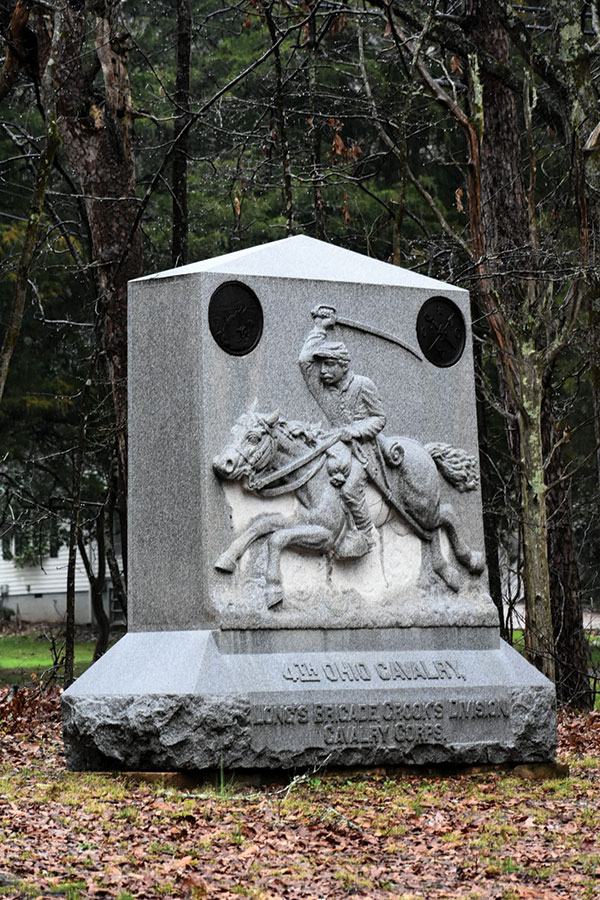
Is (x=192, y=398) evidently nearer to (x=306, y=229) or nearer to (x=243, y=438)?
(x=243, y=438)

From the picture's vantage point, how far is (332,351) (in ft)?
26.2

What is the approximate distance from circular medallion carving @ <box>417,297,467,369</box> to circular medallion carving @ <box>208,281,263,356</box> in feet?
3.88

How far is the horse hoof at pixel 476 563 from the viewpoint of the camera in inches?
331

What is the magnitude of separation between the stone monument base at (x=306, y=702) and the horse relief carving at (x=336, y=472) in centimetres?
43

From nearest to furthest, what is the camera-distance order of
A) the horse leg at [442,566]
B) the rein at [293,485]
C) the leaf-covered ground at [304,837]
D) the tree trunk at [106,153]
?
the leaf-covered ground at [304,837]
the rein at [293,485]
the horse leg at [442,566]
the tree trunk at [106,153]

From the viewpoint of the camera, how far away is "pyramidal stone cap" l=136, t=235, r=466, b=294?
7.94 m

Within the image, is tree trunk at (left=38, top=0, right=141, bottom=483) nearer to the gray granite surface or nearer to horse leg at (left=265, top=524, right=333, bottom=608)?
the gray granite surface

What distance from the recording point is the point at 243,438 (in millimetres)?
7598

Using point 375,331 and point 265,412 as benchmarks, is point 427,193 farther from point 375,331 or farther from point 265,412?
point 265,412

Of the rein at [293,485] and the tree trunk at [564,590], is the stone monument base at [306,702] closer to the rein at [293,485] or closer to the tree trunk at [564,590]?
the rein at [293,485]

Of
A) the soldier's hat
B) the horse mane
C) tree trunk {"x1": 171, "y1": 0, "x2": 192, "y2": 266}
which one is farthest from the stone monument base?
tree trunk {"x1": 171, "y1": 0, "x2": 192, "y2": 266}

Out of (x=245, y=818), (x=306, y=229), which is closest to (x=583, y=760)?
(x=245, y=818)

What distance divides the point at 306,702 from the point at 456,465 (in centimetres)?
188

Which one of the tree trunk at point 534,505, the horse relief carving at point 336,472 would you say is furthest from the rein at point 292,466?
the tree trunk at point 534,505
